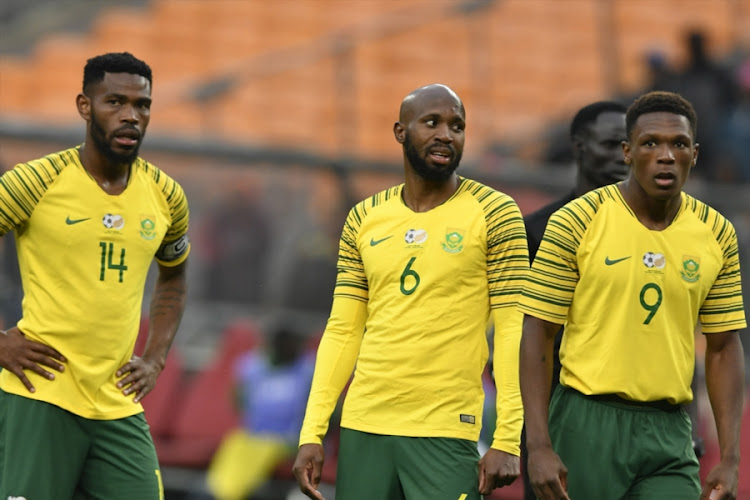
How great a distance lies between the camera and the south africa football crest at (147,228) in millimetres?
6617

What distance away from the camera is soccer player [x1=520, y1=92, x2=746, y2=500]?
571 centimetres

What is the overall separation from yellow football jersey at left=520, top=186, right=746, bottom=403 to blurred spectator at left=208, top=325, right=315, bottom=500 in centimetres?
517

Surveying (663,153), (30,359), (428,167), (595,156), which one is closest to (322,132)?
(595,156)

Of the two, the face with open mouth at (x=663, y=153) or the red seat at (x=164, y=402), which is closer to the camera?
the face with open mouth at (x=663, y=153)

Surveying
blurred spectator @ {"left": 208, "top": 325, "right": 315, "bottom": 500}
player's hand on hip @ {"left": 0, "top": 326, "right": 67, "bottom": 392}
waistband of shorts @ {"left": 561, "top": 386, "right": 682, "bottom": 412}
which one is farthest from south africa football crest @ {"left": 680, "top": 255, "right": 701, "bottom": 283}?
blurred spectator @ {"left": 208, "top": 325, "right": 315, "bottom": 500}

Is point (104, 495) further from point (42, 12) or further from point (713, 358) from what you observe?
point (42, 12)

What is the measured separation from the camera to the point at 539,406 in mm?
5676

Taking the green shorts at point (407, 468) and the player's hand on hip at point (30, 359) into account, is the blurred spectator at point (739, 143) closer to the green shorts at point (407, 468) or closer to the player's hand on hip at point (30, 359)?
the green shorts at point (407, 468)

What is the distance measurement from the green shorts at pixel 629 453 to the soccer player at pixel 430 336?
28 centimetres

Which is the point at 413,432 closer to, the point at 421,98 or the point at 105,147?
the point at 421,98

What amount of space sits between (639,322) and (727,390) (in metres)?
0.45

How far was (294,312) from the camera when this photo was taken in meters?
12.4

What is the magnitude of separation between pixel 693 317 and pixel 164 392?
6851 mm

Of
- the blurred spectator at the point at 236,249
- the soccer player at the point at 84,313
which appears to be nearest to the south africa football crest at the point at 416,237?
the soccer player at the point at 84,313
